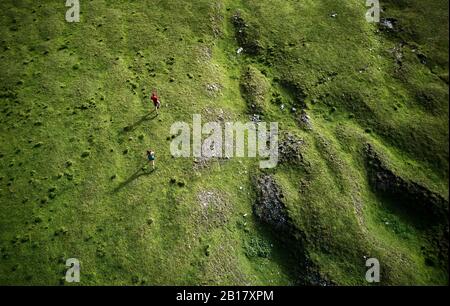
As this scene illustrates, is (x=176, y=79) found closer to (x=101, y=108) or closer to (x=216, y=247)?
(x=101, y=108)

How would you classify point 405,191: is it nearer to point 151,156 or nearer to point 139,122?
point 151,156

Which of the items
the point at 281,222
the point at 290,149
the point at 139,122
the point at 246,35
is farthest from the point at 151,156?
the point at 246,35

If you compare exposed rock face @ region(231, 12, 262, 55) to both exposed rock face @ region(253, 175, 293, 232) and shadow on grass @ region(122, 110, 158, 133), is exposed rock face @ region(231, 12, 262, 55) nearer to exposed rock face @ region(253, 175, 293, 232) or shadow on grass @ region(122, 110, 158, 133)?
shadow on grass @ region(122, 110, 158, 133)

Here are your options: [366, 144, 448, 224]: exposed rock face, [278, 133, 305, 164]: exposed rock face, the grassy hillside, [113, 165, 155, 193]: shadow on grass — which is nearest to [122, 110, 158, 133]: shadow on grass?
the grassy hillside

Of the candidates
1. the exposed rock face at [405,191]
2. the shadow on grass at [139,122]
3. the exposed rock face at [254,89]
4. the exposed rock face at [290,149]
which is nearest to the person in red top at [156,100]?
the shadow on grass at [139,122]

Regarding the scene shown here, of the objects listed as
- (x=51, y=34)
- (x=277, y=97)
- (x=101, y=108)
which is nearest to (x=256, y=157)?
(x=277, y=97)
